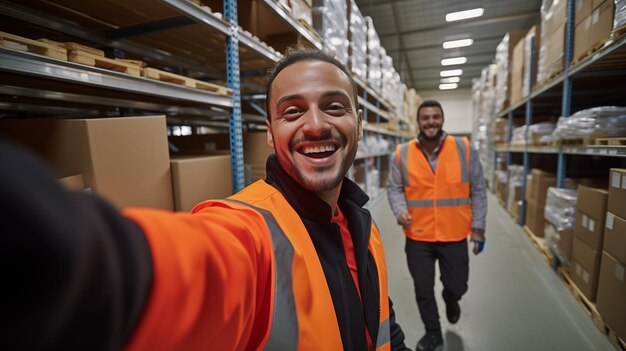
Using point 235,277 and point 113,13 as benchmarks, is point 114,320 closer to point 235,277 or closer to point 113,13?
point 235,277

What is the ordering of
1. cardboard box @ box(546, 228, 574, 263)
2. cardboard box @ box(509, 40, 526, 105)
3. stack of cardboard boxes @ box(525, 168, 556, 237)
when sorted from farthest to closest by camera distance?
1. cardboard box @ box(509, 40, 526, 105)
2. stack of cardboard boxes @ box(525, 168, 556, 237)
3. cardboard box @ box(546, 228, 574, 263)

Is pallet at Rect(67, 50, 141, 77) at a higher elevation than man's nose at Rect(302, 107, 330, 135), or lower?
higher

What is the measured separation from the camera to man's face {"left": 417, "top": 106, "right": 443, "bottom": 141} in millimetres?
2586

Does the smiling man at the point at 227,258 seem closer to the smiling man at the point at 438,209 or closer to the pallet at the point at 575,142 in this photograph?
the smiling man at the point at 438,209

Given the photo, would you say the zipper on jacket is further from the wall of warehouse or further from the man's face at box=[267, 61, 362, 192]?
the wall of warehouse

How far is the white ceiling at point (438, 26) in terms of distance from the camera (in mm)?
8898

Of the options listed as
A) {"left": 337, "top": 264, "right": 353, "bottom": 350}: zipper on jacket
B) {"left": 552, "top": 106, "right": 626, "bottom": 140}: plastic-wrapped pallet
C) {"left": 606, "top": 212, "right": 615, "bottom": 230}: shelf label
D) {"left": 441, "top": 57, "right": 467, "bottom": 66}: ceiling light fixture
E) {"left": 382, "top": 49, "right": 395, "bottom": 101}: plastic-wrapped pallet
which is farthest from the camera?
{"left": 441, "top": 57, "right": 467, "bottom": 66}: ceiling light fixture

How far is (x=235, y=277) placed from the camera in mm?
523

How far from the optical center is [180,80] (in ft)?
5.81

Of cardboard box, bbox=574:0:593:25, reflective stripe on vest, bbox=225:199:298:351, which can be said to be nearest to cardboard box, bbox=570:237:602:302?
cardboard box, bbox=574:0:593:25

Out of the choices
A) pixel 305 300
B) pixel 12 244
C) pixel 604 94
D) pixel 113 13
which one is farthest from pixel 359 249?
pixel 604 94

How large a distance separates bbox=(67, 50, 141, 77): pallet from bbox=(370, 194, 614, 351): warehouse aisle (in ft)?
8.89

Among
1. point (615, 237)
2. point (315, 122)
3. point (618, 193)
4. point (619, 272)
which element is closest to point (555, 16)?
point (618, 193)

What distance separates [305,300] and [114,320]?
509 millimetres
